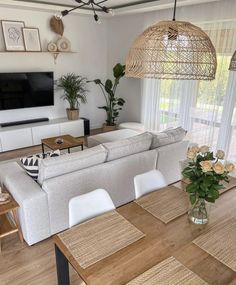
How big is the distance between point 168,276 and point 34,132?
4.24 metres

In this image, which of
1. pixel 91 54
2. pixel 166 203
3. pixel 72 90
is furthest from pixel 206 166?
pixel 91 54

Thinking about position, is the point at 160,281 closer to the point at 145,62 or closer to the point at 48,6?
the point at 145,62

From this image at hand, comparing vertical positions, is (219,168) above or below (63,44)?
below

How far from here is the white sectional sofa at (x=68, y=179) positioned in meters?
2.27

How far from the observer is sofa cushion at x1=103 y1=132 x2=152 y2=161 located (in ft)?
8.80

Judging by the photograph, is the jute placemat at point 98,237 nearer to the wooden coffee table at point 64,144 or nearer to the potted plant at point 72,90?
the wooden coffee table at point 64,144

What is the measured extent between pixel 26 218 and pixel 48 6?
4039mm

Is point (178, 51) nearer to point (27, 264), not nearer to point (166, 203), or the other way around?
point (166, 203)

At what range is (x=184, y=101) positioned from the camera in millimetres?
4508

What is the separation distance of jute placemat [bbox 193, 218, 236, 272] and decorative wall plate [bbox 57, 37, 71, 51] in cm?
474

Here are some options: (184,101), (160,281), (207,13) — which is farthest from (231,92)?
(160,281)

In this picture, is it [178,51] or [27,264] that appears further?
[27,264]

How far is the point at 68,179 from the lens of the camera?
236cm

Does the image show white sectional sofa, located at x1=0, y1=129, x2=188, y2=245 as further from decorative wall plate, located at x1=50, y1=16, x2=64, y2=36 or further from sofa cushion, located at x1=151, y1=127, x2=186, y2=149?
decorative wall plate, located at x1=50, y1=16, x2=64, y2=36
